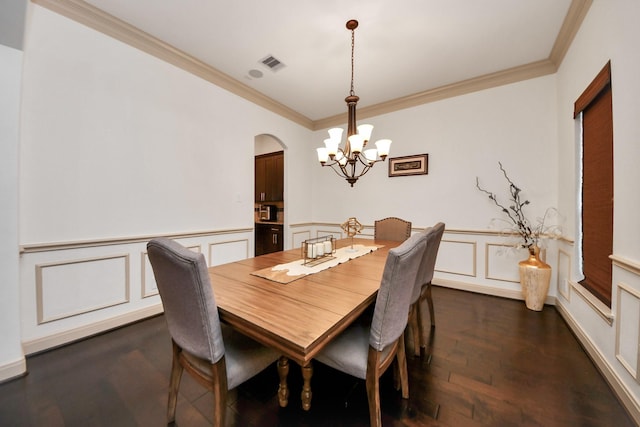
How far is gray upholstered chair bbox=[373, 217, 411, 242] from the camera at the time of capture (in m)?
2.92

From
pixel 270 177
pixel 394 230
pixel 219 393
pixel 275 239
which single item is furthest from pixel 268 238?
pixel 219 393

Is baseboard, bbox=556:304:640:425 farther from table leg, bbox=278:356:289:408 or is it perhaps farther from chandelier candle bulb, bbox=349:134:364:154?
chandelier candle bulb, bbox=349:134:364:154

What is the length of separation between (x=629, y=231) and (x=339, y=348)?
175cm

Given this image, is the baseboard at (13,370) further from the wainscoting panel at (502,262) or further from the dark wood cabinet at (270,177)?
the wainscoting panel at (502,262)

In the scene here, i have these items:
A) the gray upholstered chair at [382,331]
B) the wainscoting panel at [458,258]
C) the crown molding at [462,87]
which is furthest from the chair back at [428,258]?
the crown molding at [462,87]

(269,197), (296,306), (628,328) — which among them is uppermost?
(269,197)

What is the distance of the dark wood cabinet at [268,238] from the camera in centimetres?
443

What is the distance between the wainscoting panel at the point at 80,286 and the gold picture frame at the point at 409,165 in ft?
11.4

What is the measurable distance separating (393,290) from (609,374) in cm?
171

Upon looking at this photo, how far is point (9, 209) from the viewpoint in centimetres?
153

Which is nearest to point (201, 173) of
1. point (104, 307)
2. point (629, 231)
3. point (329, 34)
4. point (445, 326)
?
point (104, 307)

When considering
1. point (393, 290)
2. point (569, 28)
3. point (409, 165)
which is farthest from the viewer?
point (409, 165)

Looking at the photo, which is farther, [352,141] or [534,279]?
[534,279]

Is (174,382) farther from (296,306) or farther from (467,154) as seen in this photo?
(467,154)
